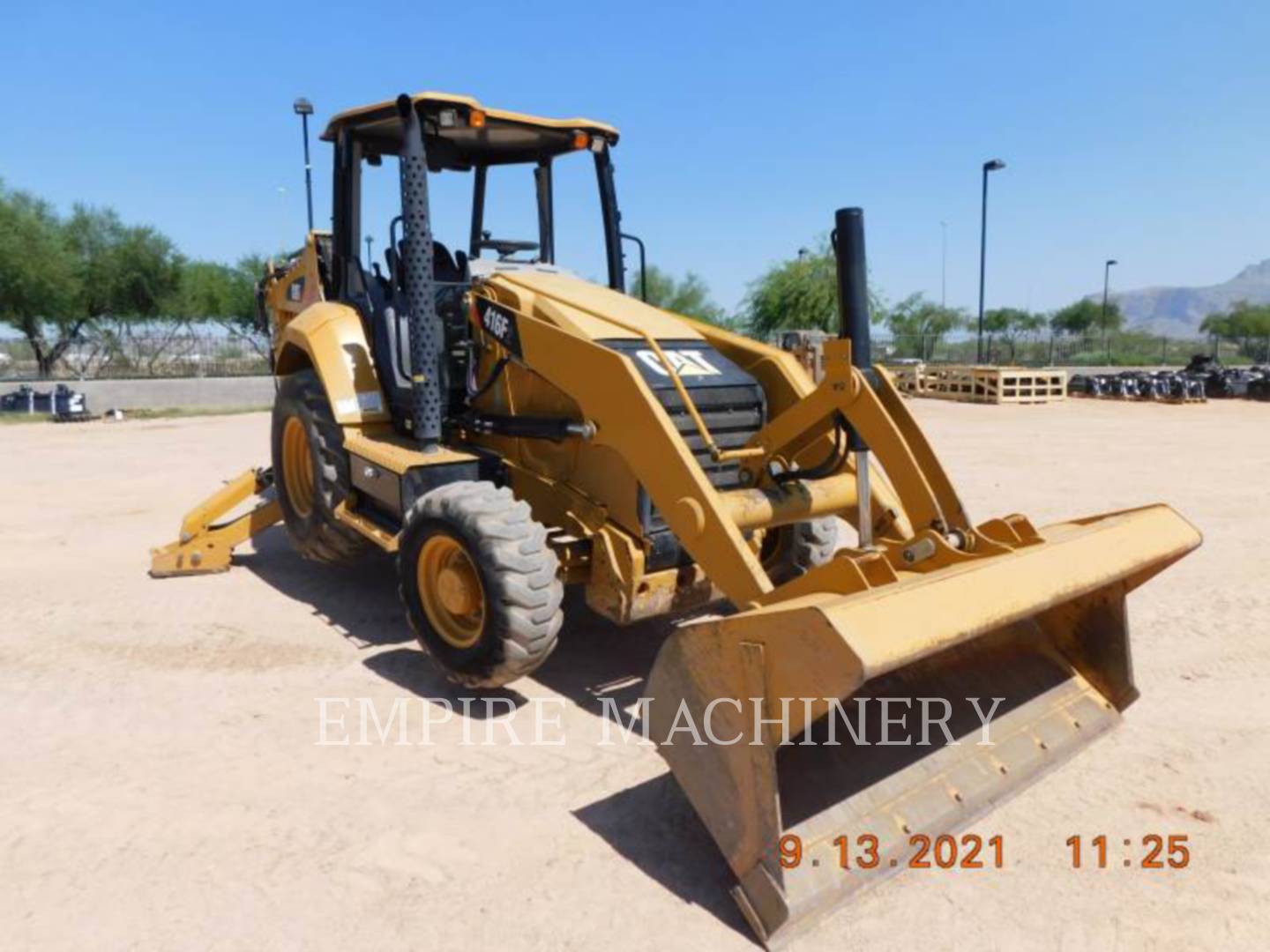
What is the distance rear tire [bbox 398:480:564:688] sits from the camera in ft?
13.2

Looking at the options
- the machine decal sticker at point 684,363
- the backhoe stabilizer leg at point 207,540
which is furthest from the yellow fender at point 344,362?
the machine decal sticker at point 684,363

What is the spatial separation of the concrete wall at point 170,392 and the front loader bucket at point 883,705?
23487mm

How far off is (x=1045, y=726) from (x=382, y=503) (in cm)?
344

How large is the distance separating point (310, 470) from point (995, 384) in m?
19.9

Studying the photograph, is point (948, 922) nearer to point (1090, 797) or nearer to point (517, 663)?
point (1090, 797)

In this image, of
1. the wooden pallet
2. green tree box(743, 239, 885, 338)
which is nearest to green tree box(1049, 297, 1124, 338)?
green tree box(743, 239, 885, 338)

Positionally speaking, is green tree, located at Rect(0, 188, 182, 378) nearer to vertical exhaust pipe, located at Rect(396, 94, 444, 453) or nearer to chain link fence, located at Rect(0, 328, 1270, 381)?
chain link fence, located at Rect(0, 328, 1270, 381)

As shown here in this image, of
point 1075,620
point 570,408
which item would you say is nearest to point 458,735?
point 570,408

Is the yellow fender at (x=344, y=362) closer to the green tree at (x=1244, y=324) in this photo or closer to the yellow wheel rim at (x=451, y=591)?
the yellow wheel rim at (x=451, y=591)

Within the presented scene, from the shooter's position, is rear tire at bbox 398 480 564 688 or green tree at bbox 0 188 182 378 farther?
green tree at bbox 0 188 182 378

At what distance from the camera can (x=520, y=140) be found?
5812 mm

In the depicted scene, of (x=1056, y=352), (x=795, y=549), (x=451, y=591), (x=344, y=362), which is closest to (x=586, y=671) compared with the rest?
(x=451, y=591)

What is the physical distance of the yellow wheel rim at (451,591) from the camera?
428 cm

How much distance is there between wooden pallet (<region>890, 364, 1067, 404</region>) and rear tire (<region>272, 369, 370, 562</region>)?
64.1ft
